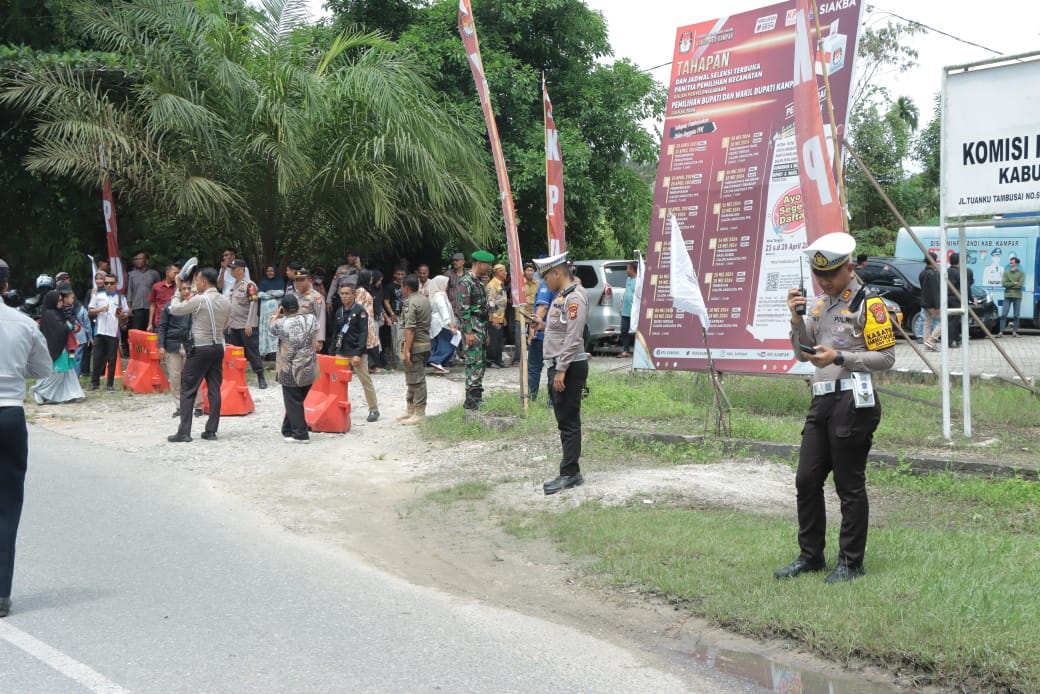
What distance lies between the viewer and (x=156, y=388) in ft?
49.1

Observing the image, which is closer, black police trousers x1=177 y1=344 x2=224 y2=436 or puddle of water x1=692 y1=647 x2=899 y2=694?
puddle of water x1=692 y1=647 x2=899 y2=694

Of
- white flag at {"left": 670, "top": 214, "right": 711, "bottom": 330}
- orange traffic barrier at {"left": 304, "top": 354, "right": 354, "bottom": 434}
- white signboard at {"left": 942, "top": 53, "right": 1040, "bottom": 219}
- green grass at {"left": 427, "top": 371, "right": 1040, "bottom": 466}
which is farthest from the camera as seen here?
orange traffic barrier at {"left": 304, "top": 354, "right": 354, "bottom": 434}

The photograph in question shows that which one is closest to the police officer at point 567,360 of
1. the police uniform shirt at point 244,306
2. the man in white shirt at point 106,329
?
the police uniform shirt at point 244,306

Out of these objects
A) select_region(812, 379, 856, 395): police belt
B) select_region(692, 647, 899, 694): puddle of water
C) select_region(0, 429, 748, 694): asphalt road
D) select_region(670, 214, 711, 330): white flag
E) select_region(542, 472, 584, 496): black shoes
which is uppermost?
select_region(670, 214, 711, 330): white flag

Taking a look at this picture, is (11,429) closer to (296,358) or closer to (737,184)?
(296,358)

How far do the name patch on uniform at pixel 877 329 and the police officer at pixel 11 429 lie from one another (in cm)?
455

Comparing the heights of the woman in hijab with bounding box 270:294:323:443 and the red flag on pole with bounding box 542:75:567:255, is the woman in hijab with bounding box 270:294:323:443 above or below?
below

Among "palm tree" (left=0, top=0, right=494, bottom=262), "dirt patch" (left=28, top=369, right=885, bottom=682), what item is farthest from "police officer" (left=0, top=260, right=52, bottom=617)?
"palm tree" (left=0, top=0, right=494, bottom=262)

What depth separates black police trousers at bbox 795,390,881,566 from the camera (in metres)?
5.45

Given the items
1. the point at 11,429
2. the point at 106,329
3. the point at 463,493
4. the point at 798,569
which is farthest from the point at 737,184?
the point at 106,329

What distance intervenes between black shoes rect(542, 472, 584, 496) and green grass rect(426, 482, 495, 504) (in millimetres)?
530

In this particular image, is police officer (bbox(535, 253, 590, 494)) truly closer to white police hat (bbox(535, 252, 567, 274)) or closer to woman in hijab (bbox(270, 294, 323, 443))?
white police hat (bbox(535, 252, 567, 274))

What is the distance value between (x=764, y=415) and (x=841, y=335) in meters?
5.90

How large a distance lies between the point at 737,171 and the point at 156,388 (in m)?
8.96
